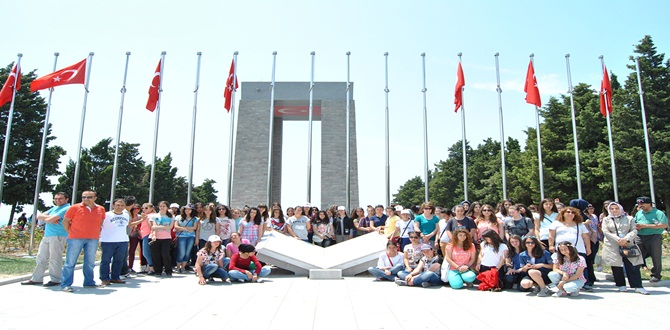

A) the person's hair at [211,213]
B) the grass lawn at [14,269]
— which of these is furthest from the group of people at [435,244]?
the grass lawn at [14,269]

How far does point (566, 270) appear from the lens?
271 inches

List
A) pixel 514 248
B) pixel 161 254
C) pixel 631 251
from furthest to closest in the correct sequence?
1. pixel 161 254
2. pixel 514 248
3. pixel 631 251

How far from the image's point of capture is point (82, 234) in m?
7.38

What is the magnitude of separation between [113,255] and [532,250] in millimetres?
7190

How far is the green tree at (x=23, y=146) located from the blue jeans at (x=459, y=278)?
99.1ft

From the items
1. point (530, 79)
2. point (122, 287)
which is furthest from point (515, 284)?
point (530, 79)

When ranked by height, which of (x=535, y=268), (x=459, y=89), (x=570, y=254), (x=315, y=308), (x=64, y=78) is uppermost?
(x=459, y=89)

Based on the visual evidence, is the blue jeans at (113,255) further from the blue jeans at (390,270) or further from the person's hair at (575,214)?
the person's hair at (575,214)

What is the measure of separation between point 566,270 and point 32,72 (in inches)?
1361

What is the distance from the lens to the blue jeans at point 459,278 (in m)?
7.62

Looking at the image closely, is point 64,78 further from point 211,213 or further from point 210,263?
point 210,263

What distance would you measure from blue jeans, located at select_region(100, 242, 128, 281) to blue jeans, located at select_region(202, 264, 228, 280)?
4.88ft

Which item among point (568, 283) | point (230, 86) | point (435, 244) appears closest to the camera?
point (568, 283)

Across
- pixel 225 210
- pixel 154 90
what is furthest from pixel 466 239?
pixel 154 90
